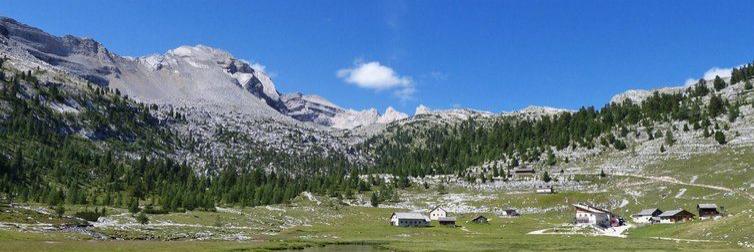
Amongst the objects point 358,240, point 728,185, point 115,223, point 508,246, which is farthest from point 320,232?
point 728,185

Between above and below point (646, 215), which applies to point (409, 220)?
below

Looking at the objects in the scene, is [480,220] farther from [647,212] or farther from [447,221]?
[647,212]

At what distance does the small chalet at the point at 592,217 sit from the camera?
5758 inches

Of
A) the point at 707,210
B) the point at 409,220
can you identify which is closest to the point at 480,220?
the point at 409,220

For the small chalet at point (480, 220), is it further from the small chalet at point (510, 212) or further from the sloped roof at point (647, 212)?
the sloped roof at point (647, 212)

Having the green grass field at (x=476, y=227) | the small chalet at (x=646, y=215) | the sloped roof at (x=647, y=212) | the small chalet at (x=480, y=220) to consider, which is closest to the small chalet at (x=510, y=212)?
the green grass field at (x=476, y=227)

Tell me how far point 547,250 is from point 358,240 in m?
38.9

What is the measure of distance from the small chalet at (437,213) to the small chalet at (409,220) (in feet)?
36.9

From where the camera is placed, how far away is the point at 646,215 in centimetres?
14788

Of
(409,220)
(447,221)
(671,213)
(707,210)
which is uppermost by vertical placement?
(707,210)

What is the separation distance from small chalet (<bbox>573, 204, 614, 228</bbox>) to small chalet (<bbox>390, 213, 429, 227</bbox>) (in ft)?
127

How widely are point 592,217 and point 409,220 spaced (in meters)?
45.0

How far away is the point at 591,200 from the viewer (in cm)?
17662

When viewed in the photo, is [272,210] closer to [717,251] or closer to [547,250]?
[547,250]
